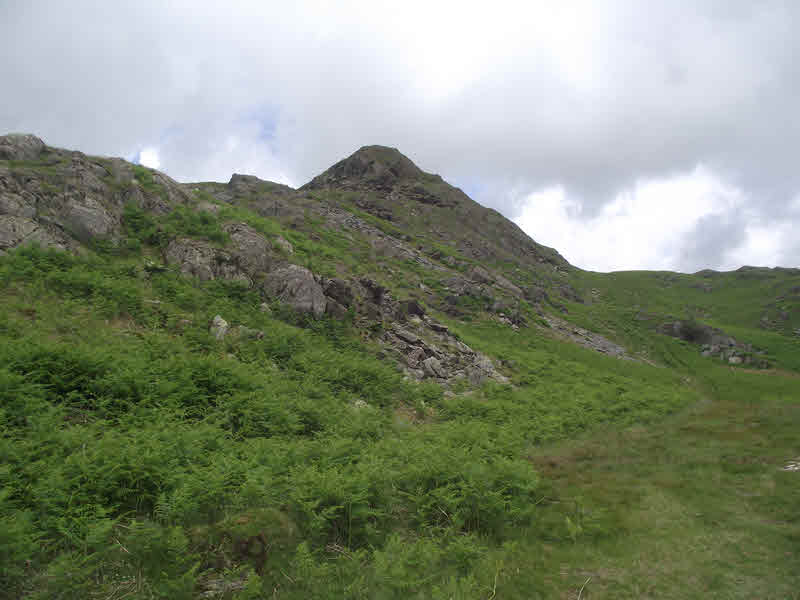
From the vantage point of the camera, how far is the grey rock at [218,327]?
15.0 meters

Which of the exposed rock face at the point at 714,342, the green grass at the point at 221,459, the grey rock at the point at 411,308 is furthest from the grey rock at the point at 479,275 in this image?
the green grass at the point at 221,459

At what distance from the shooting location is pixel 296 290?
20.8 meters

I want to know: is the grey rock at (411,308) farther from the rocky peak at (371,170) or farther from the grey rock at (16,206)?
the rocky peak at (371,170)

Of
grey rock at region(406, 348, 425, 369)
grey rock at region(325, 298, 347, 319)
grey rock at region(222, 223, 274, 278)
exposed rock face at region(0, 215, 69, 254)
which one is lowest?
grey rock at region(406, 348, 425, 369)

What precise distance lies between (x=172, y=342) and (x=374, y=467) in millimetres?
9249

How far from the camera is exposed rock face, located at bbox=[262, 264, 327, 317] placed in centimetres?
2034

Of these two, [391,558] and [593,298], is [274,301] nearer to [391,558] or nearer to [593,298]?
[391,558]

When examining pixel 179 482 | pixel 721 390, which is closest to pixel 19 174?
pixel 179 482

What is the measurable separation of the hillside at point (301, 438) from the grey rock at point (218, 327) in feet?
0.54

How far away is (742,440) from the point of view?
14086mm

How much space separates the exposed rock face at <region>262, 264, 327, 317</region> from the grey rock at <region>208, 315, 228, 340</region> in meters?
4.64

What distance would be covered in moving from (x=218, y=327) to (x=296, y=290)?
19.4 ft

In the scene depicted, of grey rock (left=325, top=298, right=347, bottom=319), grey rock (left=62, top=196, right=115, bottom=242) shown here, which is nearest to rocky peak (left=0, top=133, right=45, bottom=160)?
grey rock (left=62, top=196, right=115, bottom=242)

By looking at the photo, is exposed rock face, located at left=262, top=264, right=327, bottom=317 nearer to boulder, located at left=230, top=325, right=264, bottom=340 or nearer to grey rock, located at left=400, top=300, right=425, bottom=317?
boulder, located at left=230, top=325, right=264, bottom=340
